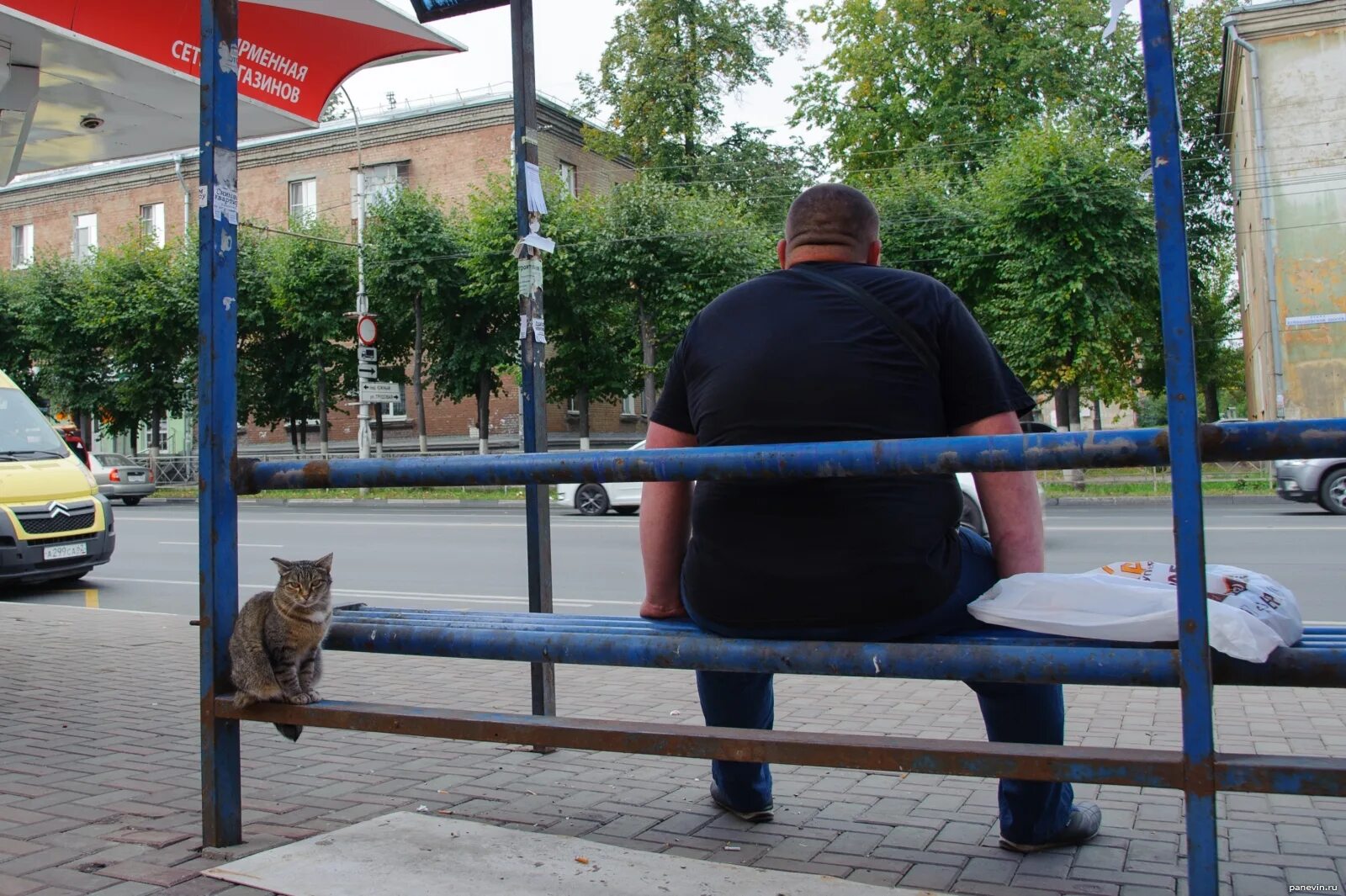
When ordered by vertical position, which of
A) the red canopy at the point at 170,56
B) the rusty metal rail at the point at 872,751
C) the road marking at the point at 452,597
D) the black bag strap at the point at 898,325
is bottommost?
the road marking at the point at 452,597

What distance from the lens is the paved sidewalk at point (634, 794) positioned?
10.5 ft

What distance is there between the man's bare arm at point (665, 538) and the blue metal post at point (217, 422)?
1239 millimetres

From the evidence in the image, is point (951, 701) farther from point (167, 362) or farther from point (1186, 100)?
point (1186, 100)

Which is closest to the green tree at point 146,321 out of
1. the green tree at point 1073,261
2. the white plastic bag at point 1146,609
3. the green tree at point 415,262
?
the green tree at point 415,262

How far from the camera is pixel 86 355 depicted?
37.1 meters

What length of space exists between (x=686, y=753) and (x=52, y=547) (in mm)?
10764

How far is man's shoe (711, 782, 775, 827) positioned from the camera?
12.0 ft

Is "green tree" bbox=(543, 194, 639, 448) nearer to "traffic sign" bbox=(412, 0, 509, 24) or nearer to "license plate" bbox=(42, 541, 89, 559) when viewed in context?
"license plate" bbox=(42, 541, 89, 559)

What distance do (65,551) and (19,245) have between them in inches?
1620

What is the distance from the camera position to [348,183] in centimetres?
3828

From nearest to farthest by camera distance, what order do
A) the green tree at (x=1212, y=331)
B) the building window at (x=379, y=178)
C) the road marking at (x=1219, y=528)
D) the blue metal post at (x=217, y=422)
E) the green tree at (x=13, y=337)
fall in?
the blue metal post at (x=217, y=422)
the road marking at (x=1219, y=528)
the building window at (x=379, y=178)
the green tree at (x=1212, y=331)
the green tree at (x=13, y=337)

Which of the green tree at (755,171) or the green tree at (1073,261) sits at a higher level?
the green tree at (755,171)

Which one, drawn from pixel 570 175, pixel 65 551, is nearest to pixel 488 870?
pixel 65 551

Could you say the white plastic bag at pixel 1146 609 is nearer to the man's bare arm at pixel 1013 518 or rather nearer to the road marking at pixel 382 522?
the man's bare arm at pixel 1013 518
